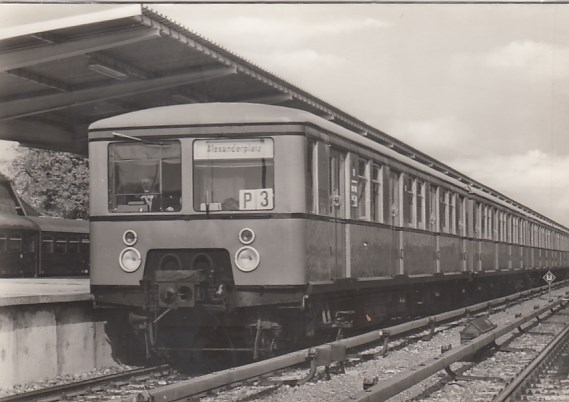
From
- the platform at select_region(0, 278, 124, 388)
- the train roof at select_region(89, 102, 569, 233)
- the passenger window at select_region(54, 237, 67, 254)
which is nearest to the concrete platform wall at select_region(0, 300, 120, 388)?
the platform at select_region(0, 278, 124, 388)

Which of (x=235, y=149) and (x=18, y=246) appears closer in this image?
(x=235, y=149)

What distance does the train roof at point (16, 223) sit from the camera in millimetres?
24516

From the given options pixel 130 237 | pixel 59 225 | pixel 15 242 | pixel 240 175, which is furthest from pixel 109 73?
pixel 59 225

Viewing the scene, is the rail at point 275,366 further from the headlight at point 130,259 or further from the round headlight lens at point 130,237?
the round headlight lens at point 130,237

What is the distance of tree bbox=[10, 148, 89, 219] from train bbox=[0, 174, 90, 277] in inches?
230

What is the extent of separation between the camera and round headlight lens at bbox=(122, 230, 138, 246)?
8.94 m

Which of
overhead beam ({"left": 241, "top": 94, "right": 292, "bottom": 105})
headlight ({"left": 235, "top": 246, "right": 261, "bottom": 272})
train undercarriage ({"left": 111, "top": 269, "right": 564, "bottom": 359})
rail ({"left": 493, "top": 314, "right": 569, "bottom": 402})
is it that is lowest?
rail ({"left": 493, "top": 314, "right": 569, "bottom": 402})

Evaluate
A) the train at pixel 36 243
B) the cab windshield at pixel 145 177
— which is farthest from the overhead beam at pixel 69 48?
the train at pixel 36 243

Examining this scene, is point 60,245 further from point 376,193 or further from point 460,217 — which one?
point 376,193

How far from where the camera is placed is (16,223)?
2514cm

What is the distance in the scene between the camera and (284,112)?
8.95 m

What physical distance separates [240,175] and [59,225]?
19621 mm

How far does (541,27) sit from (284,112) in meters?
2.64

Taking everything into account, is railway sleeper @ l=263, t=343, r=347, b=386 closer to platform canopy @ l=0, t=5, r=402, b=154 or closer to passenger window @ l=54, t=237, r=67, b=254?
platform canopy @ l=0, t=5, r=402, b=154
